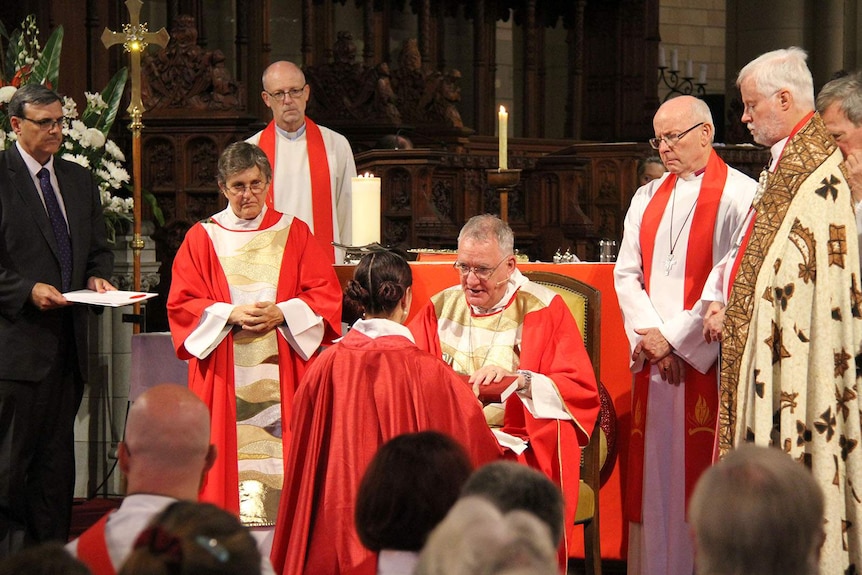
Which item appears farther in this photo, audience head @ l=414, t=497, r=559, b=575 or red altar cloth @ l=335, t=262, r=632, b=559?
red altar cloth @ l=335, t=262, r=632, b=559

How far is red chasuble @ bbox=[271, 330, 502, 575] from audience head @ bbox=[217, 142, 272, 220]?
124 centimetres

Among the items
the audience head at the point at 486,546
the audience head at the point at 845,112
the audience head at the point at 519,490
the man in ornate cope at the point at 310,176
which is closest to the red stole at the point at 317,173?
the man in ornate cope at the point at 310,176

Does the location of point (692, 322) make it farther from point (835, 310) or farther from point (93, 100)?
point (93, 100)

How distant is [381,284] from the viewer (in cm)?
397

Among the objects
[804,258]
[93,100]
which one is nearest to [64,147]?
[93,100]

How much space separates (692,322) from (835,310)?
0.81m

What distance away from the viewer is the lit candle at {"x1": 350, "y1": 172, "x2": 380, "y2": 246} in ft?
18.7

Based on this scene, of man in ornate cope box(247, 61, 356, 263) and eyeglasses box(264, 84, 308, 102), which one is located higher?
eyeglasses box(264, 84, 308, 102)

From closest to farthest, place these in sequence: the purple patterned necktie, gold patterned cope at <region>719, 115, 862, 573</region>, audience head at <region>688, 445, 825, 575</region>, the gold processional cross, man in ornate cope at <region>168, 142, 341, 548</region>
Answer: audience head at <region>688, 445, 825, 575</region> < gold patterned cope at <region>719, 115, 862, 573</region> < man in ornate cope at <region>168, 142, 341, 548</region> < the purple patterned necktie < the gold processional cross

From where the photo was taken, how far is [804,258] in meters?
3.92

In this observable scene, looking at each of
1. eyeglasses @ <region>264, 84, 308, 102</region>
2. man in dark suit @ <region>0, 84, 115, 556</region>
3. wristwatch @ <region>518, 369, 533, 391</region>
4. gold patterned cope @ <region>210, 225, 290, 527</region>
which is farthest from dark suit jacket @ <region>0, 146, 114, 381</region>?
wristwatch @ <region>518, 369, 533, 391</region>

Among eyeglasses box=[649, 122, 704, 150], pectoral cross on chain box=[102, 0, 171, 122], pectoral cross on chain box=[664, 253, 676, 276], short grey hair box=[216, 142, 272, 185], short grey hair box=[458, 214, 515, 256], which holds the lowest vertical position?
pectoral cross on chain box=[664, 253, 676, 276]

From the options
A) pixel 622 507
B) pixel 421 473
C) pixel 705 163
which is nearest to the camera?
pixel 421 473

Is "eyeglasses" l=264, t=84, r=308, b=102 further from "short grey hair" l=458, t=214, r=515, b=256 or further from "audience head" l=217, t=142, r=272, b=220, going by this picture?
"short grey hair" l=458, t=214, r=515, b=256
